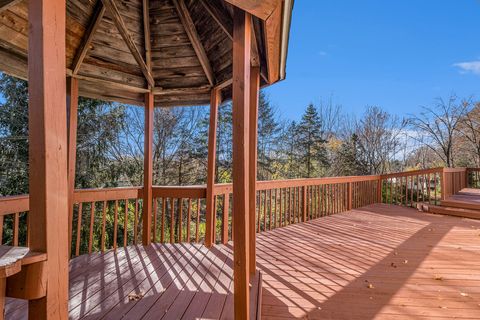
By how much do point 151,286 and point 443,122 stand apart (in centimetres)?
1509

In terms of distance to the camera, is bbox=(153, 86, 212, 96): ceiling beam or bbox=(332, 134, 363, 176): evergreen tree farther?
bbox=(332, 134, 363, 176): evergreen tree

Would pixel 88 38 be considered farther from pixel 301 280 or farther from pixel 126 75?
pixel 301 280

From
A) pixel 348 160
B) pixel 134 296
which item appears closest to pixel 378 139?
pixel 348 160

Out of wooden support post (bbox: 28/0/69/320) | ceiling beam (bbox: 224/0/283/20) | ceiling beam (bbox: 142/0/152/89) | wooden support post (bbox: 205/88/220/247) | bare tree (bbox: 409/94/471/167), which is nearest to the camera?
wooden support post (bbox: 28/0/69/320)

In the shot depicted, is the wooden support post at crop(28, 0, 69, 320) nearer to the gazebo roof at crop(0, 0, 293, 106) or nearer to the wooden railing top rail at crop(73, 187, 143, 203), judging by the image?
the gazebo roof at crop(0, 0, 293, 106)

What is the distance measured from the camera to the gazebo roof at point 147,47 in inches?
104

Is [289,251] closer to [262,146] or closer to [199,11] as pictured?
[199,11]

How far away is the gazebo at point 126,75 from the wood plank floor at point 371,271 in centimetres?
59

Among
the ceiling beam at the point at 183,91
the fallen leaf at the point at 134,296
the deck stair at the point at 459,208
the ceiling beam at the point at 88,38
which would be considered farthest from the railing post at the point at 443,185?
the ceiling beam at the point at 88,38

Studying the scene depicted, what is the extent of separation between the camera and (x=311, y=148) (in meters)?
14.8

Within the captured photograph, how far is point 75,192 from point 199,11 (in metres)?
2.68

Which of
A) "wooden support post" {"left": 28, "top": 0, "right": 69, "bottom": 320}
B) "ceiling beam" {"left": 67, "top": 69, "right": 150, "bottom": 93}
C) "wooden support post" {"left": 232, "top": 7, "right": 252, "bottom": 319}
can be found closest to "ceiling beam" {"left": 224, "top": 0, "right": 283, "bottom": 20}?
"wooden support post" {"left": 232, "top": 7, "right": 252, "bottom": 319}

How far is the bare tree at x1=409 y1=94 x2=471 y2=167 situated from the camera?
1229 centimetres

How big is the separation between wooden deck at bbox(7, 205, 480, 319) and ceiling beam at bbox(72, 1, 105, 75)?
2409mm
